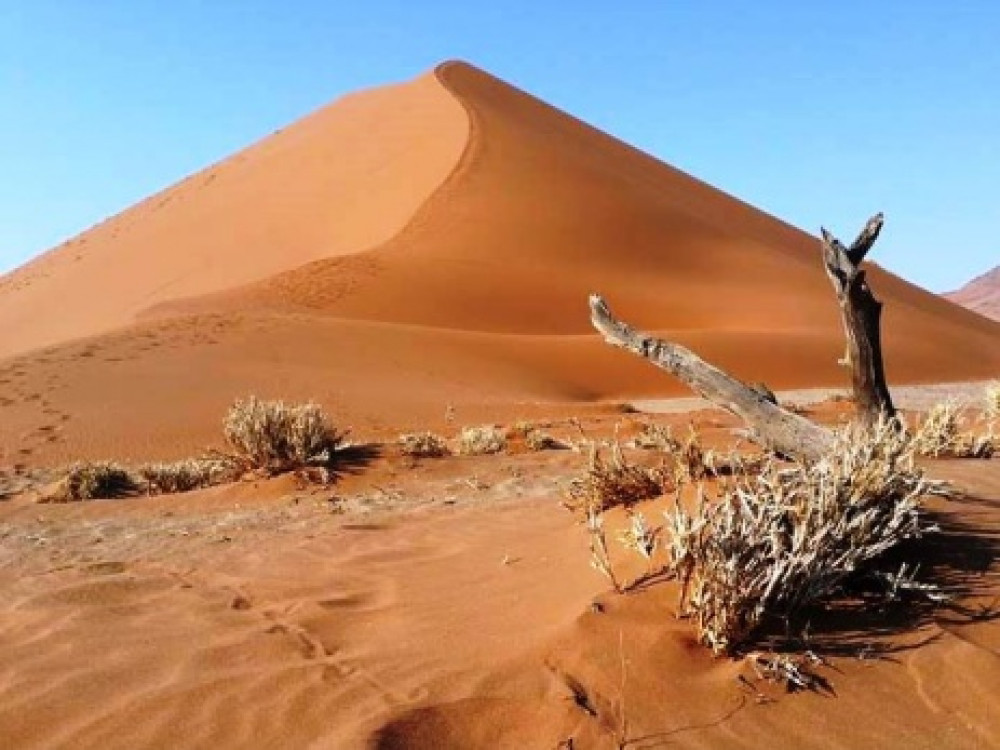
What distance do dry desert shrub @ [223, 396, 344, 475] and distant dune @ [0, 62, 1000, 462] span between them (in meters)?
3.72

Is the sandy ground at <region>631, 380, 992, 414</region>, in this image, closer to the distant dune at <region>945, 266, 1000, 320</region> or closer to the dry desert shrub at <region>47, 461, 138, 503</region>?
the dry desert shrub at <region>47, 461, 138, 503</region>

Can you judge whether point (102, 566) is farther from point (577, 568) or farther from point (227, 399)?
point (227, 399)

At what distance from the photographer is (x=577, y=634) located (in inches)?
141

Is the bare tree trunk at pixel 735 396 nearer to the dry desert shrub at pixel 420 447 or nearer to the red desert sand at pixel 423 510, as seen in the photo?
the red desert sand at pixel 423 510

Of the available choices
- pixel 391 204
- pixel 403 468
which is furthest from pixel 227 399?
pixel 391 204

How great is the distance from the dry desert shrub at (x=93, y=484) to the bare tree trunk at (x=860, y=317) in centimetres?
648

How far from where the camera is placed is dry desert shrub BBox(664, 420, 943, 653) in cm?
341

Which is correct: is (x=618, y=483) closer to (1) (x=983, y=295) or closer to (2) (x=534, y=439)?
(2) (x=534, y=439)

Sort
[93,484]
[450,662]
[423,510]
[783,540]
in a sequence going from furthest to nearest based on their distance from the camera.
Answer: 1. [93,484]
2. [423,510]
3. [783,540]
4. [450,662]

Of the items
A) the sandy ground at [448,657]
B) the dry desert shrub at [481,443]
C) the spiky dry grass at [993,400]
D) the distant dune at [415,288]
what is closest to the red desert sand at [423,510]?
the sandy ground at [448,657]

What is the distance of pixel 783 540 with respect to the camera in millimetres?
3709

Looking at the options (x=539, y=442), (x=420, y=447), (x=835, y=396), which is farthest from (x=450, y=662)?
(x=835, y=396)

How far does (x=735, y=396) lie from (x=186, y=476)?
5634 millimetres

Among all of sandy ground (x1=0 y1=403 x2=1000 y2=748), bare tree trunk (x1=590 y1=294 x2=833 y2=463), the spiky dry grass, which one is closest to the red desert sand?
sandy ground (x1=0 y1=403 x2=1000 y2=748)
